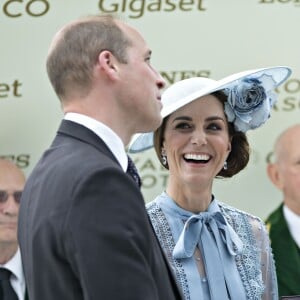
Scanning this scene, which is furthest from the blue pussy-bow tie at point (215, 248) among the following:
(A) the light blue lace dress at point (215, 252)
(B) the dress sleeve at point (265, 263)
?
(B) the dress sleeve at point (265, 263)

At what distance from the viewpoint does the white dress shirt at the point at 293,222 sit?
432cm

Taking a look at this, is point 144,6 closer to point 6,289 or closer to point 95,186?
point 6,289

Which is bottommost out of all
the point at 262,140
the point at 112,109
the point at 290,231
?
the point at 290,231

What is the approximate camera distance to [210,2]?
14.4 feet

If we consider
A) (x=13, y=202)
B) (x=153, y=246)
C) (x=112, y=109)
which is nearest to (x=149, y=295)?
(x=153, y=246)

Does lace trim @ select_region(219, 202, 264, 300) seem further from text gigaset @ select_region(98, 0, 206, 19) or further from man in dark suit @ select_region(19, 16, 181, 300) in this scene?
text gigaset @ select_region(98, 0, 206, 19)

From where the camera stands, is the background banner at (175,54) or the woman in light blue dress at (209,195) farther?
the background banner at (175,54)

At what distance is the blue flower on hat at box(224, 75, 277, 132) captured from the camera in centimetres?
326

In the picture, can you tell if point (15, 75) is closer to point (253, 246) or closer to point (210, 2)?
point (210, 2)

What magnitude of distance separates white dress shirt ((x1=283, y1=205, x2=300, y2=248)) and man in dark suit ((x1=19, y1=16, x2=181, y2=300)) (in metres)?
2.17

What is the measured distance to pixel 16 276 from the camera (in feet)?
13.9

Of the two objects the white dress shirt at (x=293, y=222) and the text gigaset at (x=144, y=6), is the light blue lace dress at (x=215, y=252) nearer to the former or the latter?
the white dress shirt at (x=293, y=222)

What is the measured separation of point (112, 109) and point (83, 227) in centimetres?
29

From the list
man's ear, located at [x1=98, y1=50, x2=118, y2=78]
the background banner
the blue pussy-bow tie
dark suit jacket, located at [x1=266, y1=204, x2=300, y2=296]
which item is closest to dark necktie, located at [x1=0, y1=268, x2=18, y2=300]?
the background banner
